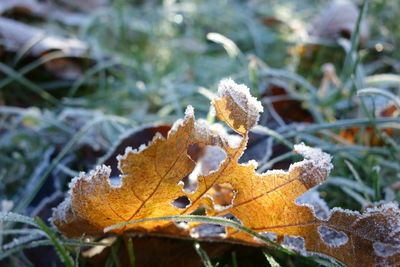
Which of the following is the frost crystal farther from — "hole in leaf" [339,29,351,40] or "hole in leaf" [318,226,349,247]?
"hole in leaf" [339,29,351,40]

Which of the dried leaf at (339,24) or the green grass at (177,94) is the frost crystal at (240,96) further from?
the dried leaf at (339,24)

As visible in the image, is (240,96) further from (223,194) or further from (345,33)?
(345,33)

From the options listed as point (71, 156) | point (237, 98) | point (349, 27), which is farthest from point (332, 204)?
point (349, 27)

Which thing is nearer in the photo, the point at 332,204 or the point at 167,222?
the point at 167,222

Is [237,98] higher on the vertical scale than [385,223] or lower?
higher

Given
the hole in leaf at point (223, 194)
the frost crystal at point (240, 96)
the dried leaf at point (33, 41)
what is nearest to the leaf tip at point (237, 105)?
the frost crystal at point (240, 96)

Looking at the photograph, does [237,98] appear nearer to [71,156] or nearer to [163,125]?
[163,125]

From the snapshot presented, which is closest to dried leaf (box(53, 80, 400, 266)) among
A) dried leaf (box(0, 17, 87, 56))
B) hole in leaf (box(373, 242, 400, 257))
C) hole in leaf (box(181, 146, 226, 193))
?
hole in leaf (box(373, 242, 400, 257))
